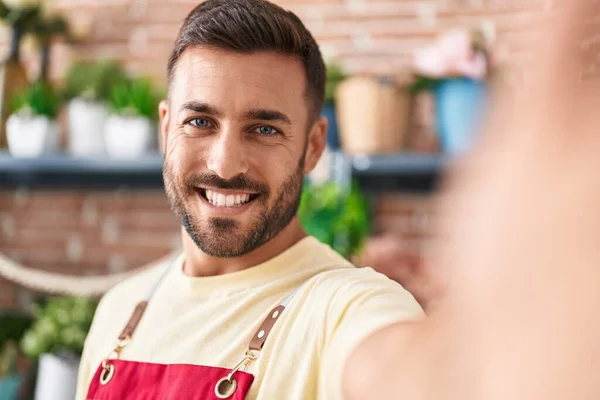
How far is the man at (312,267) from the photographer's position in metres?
0.27

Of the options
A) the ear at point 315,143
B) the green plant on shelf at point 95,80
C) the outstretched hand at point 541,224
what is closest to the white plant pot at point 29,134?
the green plant on shelf at point 95,80

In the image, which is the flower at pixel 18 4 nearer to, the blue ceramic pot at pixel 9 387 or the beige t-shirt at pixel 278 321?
the blue ceramic pot at pixel 9 387

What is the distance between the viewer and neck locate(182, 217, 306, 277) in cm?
103

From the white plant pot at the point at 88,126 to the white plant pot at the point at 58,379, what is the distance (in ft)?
2.34

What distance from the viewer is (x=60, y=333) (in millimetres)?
2498

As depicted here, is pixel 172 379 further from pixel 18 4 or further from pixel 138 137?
pixel 18 4

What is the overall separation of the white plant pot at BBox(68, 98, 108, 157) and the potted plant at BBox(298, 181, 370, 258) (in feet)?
2.82

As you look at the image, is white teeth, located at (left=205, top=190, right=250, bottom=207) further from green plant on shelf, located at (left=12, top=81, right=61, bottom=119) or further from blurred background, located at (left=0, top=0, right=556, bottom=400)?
green plant on shelf, located at (left=12, top=81, right=61, bottom=119)

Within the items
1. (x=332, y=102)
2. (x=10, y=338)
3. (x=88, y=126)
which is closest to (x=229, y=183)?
(x=332, y=102)

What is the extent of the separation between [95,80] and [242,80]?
6.35 feet

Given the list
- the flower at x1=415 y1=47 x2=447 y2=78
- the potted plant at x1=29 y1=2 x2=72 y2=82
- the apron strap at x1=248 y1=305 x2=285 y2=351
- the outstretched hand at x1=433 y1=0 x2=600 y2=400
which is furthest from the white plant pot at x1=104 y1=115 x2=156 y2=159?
the outstretched hand at x1=433 y1=0 x2=600 y2=400

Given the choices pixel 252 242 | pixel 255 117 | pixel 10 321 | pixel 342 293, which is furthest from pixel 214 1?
pixel 10 321

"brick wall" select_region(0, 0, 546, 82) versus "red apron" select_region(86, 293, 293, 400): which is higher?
"brick wall" select_region(0, 0, 546, 82)

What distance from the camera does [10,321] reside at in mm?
2803
